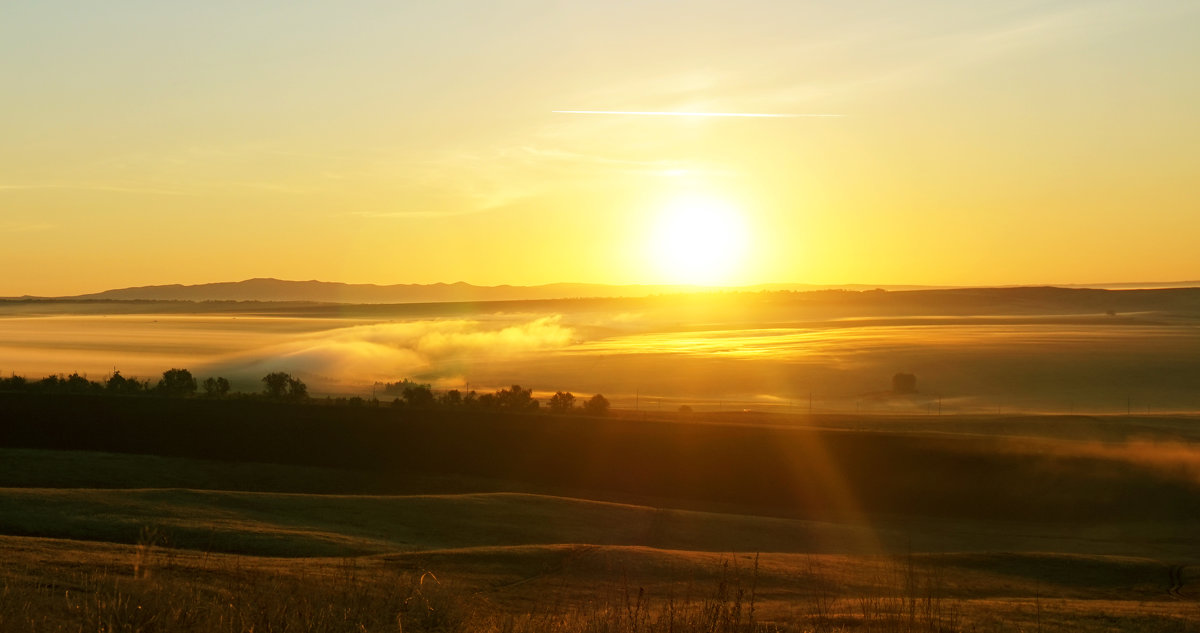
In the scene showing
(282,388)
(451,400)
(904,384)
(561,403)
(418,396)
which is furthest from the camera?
(904,384)

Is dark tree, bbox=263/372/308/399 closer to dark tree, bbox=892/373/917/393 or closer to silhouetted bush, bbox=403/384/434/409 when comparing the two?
silhouetted bush, bbox=403/384/434/409

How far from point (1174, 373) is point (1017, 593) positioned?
3087 inches

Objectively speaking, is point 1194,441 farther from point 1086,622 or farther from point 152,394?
point 152,394

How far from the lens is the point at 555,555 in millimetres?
19938

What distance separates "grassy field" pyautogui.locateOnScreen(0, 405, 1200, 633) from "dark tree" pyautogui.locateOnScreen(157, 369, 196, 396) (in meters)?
18.7

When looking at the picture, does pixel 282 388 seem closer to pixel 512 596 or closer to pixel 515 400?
pixel 515 400

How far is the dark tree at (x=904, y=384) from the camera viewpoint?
80.3 meters

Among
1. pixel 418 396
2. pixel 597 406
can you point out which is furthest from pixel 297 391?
pixel 597 406

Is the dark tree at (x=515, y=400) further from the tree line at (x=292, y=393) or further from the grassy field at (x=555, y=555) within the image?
the grassy field at (x=555, y=555)

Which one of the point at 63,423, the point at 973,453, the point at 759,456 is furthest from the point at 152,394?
the point at 973,453

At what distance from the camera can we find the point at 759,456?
44.1 m

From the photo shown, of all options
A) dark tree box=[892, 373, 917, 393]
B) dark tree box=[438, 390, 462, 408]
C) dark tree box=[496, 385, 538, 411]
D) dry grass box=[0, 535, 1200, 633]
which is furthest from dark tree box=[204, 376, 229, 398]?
dark tree box=[892, 373, 917, 393]

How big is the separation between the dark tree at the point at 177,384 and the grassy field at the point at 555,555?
18.7 metres

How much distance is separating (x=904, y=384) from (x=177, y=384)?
5311 cm
